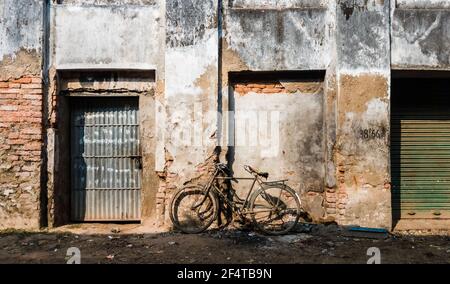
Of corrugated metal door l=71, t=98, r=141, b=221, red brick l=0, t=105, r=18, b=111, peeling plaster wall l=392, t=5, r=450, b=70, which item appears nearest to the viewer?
red brick l=0, t=105, r=18, b=111

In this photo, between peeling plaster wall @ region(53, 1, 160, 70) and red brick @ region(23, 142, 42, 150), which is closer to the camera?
red brick @ region(23, 142, 42, 150)

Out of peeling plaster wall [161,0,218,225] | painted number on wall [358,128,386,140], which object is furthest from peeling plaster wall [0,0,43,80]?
painted number on wall [358,128,386,140]

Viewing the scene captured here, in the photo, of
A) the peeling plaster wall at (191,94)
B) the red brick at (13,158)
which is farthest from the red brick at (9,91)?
the peeling plaster wall at (191,94)

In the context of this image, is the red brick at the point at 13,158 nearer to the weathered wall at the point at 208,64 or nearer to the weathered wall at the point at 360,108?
the weathered wall at the point at 208,64

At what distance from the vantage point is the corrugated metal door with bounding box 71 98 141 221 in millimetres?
6484

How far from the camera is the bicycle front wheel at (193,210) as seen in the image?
5957 mm

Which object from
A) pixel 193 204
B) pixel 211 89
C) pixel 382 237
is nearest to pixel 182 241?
pixel 193 204

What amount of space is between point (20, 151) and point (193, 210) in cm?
272

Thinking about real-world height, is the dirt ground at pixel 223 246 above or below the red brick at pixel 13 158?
below

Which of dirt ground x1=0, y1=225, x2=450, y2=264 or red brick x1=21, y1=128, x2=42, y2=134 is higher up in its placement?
red brick x1=21, y1=128, x2=42, y2=134

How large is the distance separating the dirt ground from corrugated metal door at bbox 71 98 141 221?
0.42m

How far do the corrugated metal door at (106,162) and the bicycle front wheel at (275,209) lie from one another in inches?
75.7

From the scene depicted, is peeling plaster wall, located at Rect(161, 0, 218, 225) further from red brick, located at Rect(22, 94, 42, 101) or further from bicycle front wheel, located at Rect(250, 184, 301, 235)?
red brick, located at Rect(22, 94, 42, 101)

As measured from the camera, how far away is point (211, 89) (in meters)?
6.06
